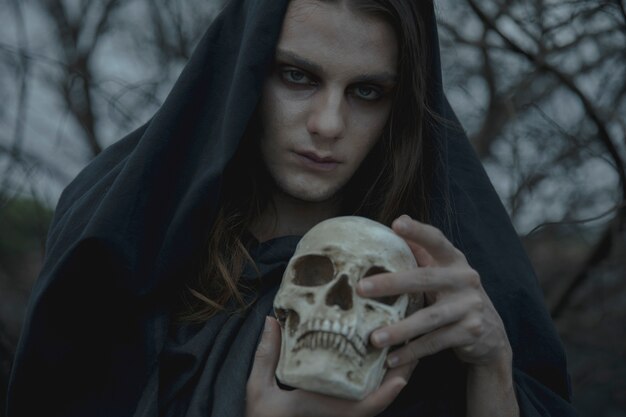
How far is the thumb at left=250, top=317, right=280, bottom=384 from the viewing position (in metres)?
1.80

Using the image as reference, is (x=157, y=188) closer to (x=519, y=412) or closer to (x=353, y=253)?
(x=353, y=253)

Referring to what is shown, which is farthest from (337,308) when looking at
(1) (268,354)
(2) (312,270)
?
(1) (268,354)

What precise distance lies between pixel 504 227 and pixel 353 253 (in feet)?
2.80

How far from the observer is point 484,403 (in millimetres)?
1943

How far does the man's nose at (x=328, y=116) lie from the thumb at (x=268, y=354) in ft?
1.72

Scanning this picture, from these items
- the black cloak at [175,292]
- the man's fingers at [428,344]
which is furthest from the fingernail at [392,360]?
the black cloak at [175,292]

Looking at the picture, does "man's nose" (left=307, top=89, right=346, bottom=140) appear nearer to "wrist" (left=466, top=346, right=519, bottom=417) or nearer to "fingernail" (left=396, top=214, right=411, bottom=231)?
"fingernail" (left=396, top=214, right=411, bottom=231)

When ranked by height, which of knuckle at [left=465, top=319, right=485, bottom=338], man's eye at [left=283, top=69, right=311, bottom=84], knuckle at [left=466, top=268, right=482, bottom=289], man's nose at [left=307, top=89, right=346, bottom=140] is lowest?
knuckle at [left=465, top=319, right=485, bottom=338]

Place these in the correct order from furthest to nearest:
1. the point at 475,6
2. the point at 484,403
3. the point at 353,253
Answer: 1. the point at 475,6
2. the point at 484,403
3. the point at 353,253

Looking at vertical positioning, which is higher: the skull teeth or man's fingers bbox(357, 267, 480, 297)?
man's fingers bbox(357, 267, 480, 297)

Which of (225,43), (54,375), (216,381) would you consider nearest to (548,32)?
(225,43)

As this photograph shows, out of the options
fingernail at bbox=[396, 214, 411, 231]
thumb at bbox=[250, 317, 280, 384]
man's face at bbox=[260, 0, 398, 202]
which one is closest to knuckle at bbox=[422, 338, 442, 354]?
fingernail at bbox=[396, 214, 411, 231]

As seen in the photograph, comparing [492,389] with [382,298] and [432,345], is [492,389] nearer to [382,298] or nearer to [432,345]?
[432,345]

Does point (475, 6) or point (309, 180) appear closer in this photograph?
point (309, 180)
